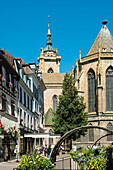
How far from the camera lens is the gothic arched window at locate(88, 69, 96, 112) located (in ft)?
185

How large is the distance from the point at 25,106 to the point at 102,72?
2461 centimetres

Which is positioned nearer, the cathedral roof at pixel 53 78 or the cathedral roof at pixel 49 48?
the cathedral roof at pixel 53 78

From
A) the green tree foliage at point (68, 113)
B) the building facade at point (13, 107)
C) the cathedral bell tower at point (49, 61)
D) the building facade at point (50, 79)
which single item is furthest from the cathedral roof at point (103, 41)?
the cathedral bell tower at point (49, 61)

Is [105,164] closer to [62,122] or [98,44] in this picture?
[62,122]

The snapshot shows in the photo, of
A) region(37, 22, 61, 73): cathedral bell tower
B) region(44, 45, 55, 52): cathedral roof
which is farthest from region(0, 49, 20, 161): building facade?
region(44, 45, 55, 52): cathedral roof

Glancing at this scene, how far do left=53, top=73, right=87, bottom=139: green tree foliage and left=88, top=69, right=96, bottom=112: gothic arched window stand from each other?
12.0 metres

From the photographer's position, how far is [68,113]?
44250 millimetres

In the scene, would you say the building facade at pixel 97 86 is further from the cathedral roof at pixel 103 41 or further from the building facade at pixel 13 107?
the building facade at pixel 13 107

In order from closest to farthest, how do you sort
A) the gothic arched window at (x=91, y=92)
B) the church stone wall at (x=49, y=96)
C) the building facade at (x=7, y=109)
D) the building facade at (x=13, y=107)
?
the building facade at (x=7, y=109) → the building facade at (x=13, y=107) → the gothic arched window at (x=91, y=92) → the church stone wall at (x=49, y=96)

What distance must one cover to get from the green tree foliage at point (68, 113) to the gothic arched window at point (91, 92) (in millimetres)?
11952

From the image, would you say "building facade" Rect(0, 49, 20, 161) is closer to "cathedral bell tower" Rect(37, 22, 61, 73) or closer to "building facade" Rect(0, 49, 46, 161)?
"building facade" Rect(0, 49, 46, 161)

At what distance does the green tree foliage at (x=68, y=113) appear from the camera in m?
43.6

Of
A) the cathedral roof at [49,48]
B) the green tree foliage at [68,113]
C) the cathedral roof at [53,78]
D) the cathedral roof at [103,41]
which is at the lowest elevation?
the green tree foliage at [68,113]

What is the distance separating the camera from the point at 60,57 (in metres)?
92.2
